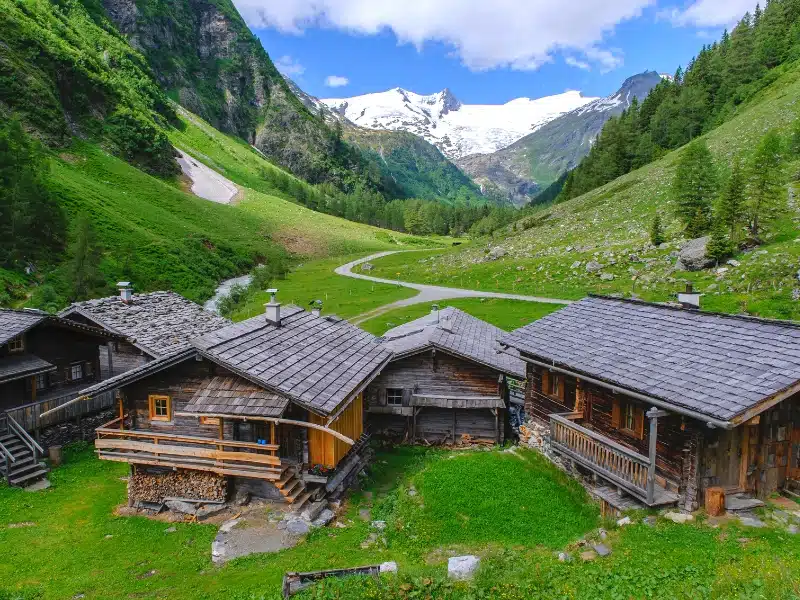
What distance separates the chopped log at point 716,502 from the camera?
44.6ft

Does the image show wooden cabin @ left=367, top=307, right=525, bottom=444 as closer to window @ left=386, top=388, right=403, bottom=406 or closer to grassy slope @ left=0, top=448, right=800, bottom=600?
window @ left=386, top=388, right=403, bottom=406

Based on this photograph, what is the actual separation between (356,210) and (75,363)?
158 meters

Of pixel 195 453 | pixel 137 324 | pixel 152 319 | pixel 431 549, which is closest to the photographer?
pixel 431 549

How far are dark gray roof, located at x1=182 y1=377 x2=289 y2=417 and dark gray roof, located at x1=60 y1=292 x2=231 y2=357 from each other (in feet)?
30.7

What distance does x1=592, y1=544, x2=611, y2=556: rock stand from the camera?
12.6 meters

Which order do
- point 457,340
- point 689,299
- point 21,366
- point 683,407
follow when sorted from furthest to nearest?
point 457,340 < point 21,366 < point 689,299 < point 683,407

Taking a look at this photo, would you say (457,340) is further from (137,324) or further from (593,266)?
(593,266)

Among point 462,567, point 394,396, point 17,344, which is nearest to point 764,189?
point 394,396

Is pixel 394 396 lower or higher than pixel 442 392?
lower

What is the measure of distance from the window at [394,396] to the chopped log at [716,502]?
14.1 m

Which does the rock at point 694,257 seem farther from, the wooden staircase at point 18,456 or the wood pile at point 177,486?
the wooden staircase at point 18,456

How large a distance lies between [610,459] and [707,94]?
113m

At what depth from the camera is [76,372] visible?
29406 millimetres

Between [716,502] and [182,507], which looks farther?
[182,507]
